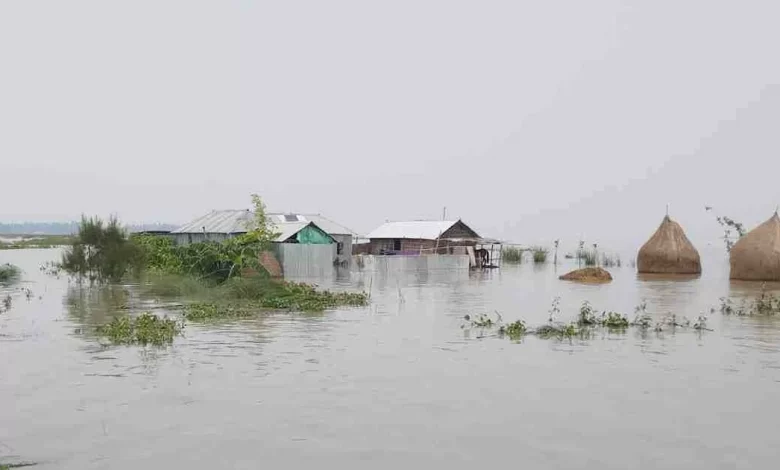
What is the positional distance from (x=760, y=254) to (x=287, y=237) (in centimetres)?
1786

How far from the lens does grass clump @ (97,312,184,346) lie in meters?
12.1

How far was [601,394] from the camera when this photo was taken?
9.14 meters

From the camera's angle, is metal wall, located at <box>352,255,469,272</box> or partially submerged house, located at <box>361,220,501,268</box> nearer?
metal wall, located at <box>352,255,469,272</box>

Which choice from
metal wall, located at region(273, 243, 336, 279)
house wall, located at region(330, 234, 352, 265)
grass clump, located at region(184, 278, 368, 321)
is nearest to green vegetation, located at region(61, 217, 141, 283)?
grass clump, located at region(184, 278, 368, 321)

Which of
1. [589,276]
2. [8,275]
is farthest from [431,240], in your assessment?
[8,275]

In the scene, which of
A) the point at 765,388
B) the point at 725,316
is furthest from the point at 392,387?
the point at 725,316

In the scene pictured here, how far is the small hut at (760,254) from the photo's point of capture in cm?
2975

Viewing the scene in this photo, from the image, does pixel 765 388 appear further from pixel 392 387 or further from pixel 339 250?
pixel 339 250

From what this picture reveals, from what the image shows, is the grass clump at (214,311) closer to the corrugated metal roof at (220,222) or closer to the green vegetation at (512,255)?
the corrugated metal roof at (220,222)

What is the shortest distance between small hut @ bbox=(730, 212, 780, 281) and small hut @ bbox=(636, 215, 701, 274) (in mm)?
3948

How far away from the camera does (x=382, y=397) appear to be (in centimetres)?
890

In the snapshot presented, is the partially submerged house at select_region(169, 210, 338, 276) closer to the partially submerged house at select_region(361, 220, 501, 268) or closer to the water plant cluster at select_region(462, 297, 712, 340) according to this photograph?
the partially submerged house at select_region(361, 220, 501, 268)

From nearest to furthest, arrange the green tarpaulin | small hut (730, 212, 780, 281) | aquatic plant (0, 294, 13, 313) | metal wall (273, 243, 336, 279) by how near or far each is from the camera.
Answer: aquatic plant (0, 294, 13, 313) < metal wall (273, 243, 336, 279) < small hut (730, 212, 780, 281) < the green tarpaulin

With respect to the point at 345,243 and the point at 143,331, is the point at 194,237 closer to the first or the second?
the point at 345,243
